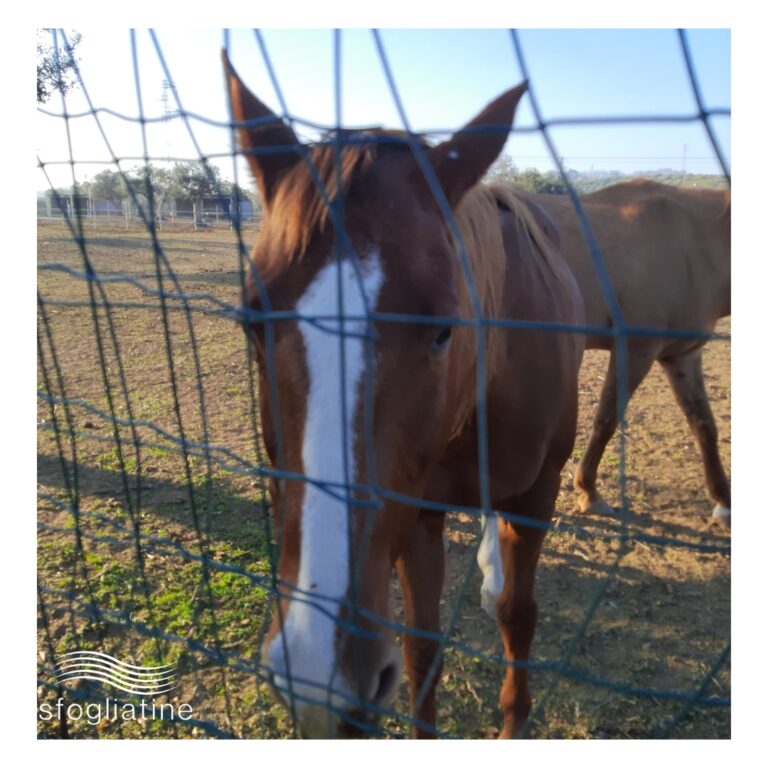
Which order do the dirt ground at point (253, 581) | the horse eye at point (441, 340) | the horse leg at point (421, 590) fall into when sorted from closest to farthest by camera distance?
the horse eye at point (441, 340)
the dirt ground at point (253, 581)
the horse leg at point (421, 590)

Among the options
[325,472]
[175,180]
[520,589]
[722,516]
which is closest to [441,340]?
[325,472]

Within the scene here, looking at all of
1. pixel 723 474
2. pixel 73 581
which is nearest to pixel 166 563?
pixel 73 581

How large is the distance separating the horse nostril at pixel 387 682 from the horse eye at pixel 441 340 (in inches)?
27.2

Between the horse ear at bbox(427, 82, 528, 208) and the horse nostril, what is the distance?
1.14 meters

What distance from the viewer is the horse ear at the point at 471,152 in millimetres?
1599

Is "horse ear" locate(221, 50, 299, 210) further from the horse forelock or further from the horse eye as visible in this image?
the horse eye

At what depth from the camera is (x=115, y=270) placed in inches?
466

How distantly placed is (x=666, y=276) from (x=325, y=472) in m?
3.91

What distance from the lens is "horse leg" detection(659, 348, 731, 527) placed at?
418cm

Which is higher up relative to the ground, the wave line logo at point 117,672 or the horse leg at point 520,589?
the horse leg at point 520,589

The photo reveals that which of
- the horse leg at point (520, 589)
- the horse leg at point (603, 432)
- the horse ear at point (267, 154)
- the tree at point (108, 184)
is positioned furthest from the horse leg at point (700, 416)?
the tree at point (108, 184)

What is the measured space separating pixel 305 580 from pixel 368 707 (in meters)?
0.29

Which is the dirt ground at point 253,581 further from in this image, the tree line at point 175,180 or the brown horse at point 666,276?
the brown horse at point 666,276

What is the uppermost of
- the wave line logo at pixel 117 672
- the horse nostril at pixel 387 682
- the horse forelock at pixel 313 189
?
the horse forelock at pixel 313 189
